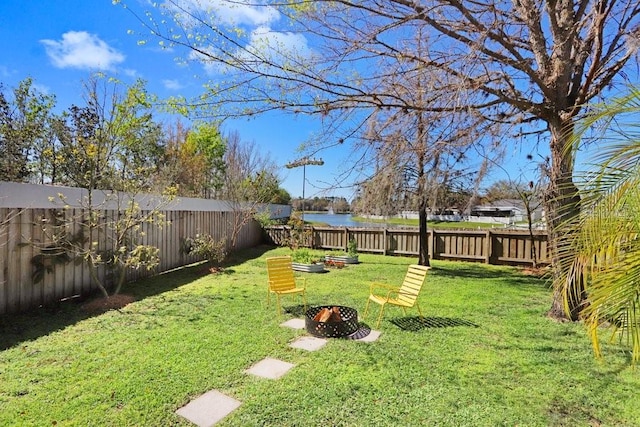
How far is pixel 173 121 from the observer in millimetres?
20609

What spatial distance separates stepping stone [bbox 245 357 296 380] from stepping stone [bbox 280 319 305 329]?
3.47 feet

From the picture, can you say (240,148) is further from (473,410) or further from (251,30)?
(473,410)

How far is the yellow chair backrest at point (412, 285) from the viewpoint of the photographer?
494 centimetres

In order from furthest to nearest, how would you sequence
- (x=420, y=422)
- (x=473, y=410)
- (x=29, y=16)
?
(x=29, y=16) → (x=473, y=410) → (x=420, y=422)

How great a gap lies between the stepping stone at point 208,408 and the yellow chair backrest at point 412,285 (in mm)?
2888

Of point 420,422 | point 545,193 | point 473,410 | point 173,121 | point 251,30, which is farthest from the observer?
point 173,121

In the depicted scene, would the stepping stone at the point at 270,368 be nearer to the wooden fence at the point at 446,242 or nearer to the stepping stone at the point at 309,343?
the stepping stone at the point at 309,343

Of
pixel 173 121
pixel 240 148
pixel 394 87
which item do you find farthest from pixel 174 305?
pixel 173 121

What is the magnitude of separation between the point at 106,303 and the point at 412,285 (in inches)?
187

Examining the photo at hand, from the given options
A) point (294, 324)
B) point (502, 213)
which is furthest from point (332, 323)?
point (502, 213)

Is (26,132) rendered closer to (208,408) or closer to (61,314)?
(61,314)

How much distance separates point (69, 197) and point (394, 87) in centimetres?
574

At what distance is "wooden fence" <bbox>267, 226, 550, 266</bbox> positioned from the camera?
1026 centimetres

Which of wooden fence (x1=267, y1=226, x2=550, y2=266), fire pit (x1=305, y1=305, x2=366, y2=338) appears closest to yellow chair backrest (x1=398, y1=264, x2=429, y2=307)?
fire pit (x1=305, y1=305, x2=366, y2=338)
